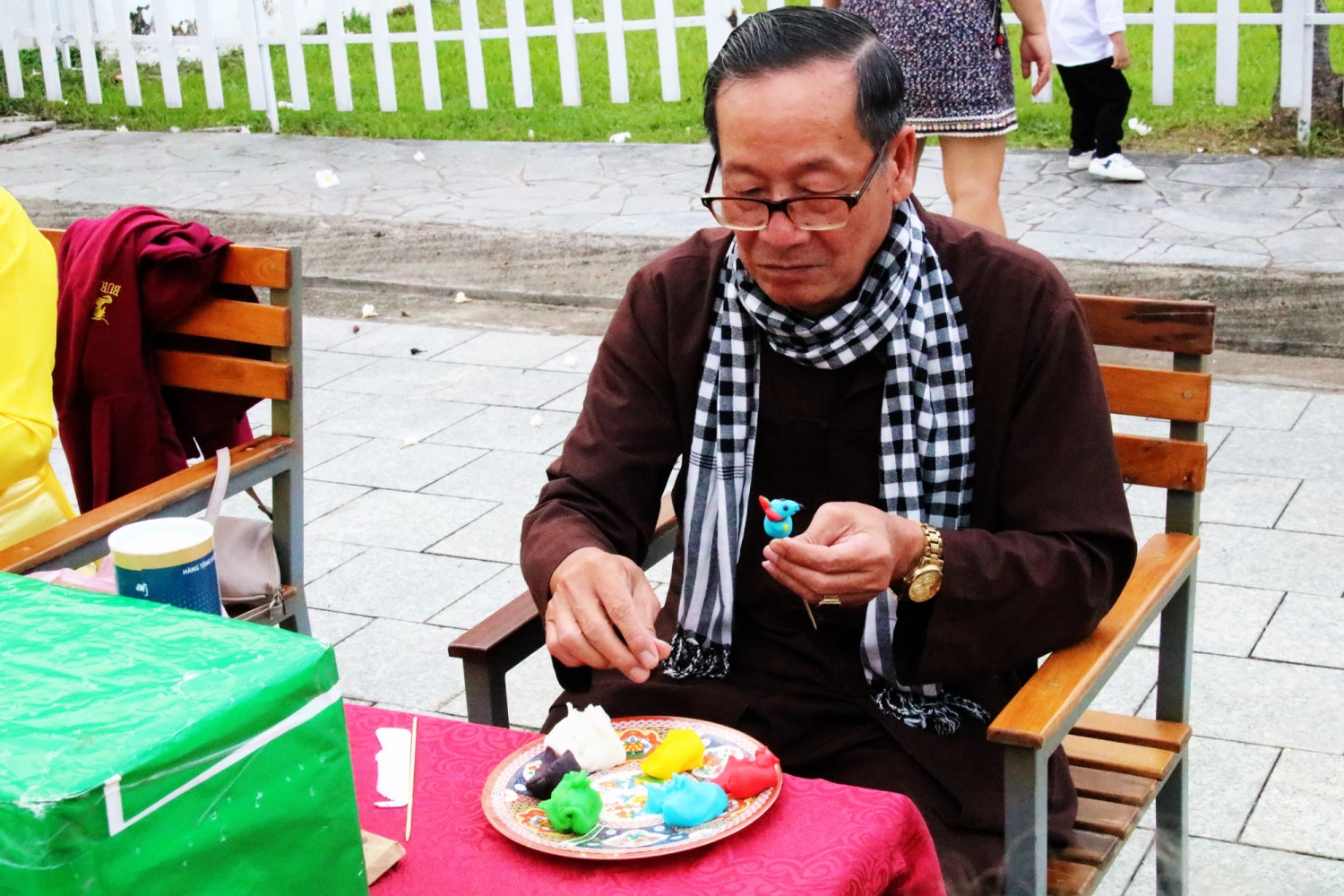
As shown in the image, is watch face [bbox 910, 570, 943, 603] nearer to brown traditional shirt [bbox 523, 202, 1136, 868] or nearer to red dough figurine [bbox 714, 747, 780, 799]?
brown traditional shirt [bbox 523, 202, 1136, 868]

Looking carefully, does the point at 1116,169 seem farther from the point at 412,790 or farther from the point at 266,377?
the point at 412,790

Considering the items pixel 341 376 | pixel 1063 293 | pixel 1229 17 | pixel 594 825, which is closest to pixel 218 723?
pixel 594 825

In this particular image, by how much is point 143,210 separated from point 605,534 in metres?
1.26

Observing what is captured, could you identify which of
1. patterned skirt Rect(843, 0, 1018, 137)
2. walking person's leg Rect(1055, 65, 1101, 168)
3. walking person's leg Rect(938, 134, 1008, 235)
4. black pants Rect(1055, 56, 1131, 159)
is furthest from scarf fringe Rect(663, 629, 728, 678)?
walking person's leg Rect(1055, 65, 1101, 168)

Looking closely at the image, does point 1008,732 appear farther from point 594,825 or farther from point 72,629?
point 72,629

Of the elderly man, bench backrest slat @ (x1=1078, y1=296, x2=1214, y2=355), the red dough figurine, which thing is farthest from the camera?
bench backrest slat @ (x1=1078, y1=296, x2=1214, y2=355)

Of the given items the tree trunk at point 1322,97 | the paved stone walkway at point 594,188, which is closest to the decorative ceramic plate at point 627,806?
the paved stone walkway at point 594,188

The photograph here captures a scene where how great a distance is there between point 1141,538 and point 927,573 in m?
2.38

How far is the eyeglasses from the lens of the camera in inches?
75.9

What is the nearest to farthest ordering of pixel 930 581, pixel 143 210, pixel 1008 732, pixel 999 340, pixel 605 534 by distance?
pixel 1008 732 → pixel 930 581 → pixel 999 340 → pixel 605 534 → pixel 143 210

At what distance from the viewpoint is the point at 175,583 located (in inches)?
60.1

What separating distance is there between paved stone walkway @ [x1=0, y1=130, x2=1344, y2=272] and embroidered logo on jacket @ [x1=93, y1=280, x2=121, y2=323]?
4.43m

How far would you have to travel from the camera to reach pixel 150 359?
292cm

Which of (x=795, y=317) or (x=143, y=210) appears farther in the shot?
(x=143, y=210)
